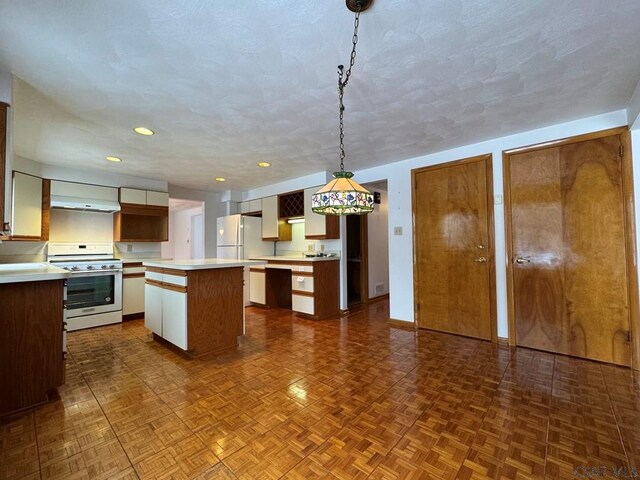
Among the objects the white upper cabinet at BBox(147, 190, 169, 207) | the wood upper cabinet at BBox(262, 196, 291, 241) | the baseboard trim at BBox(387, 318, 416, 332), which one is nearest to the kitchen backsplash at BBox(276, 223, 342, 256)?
the wood upper cabinet at BBox(262, 196, 291, 241)

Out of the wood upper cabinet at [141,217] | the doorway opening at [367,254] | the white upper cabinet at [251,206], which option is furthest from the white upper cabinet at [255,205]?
the doorway opening at [367,254]

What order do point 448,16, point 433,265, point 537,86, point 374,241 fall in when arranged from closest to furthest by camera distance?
point 448,16 → point 537,86 → point 433,265 → point 374,241

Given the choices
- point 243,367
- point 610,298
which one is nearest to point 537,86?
point 610,298

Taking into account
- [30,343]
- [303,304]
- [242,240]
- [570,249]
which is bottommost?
[303,304]

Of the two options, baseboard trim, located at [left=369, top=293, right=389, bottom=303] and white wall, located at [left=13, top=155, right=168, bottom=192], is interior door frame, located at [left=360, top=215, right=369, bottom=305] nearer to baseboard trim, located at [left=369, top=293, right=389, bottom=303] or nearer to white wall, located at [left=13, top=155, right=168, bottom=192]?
baseboard trim, located at [left=369, top=293, right=389, bottom=303]

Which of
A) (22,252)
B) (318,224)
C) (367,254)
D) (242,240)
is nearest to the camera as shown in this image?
(22,252)

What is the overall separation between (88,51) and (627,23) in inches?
122

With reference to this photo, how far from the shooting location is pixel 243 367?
2506 mm

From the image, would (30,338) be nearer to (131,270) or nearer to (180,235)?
(131,270)

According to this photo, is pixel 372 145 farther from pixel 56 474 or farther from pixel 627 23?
pixel 56 474

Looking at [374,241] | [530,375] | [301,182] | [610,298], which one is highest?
[301,182]

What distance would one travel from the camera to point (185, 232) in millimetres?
8008

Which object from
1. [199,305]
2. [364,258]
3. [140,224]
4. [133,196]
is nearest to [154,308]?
[199,305]

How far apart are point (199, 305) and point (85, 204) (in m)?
2.84
